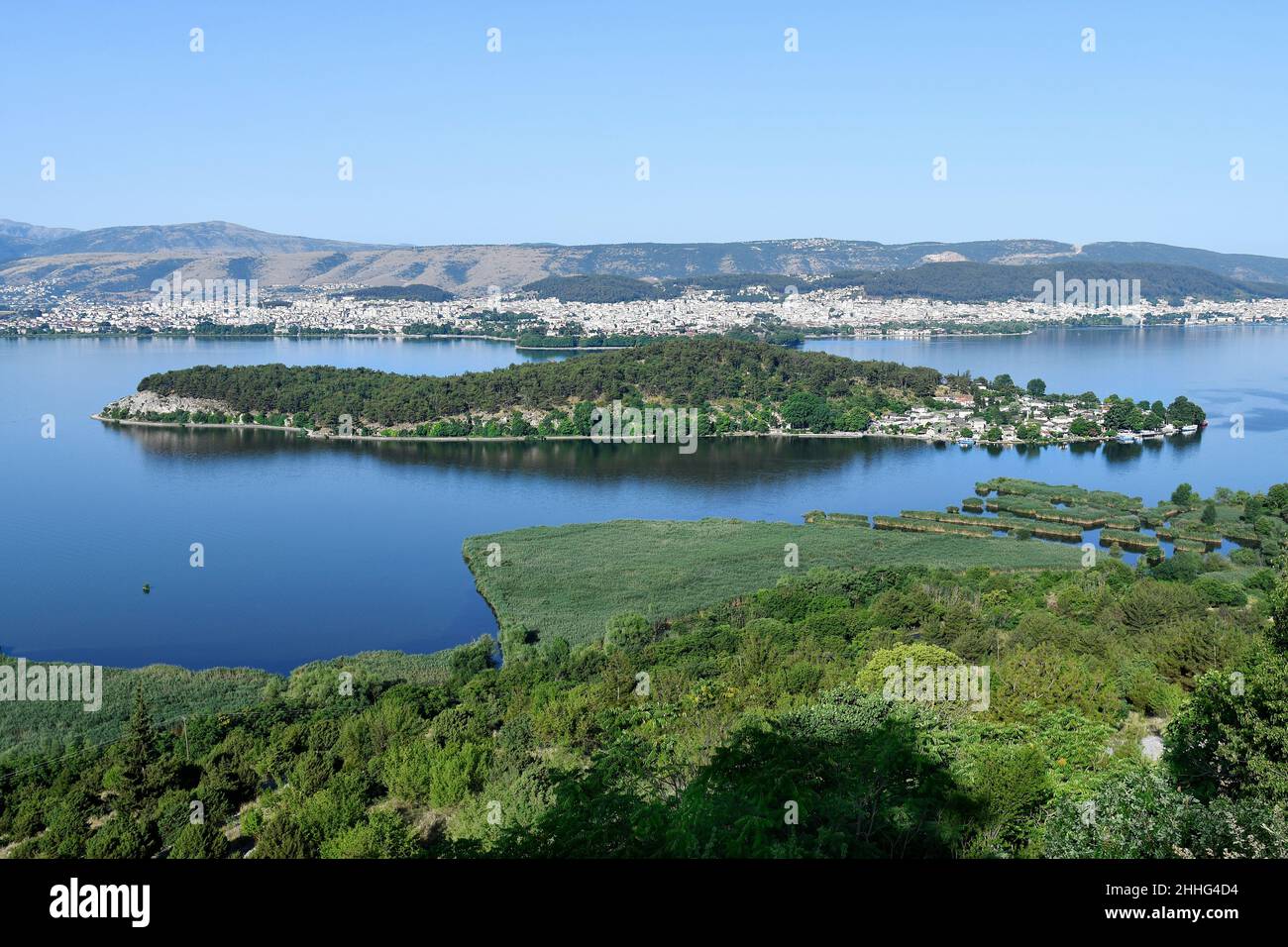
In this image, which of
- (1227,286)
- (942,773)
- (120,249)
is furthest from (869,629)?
(120,249)

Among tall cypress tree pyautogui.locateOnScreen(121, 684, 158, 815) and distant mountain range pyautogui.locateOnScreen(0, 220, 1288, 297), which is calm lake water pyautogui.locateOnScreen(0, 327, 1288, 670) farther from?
distant mountain range pyautogui.locateOnScreen(0, 220, 1288, 297)

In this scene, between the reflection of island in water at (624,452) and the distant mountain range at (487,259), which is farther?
the distant mountain range at (487,259)

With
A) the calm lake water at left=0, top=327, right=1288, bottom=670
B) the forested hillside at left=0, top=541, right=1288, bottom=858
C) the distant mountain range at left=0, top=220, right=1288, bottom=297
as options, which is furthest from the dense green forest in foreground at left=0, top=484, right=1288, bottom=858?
the distant mountain range at left=0, top=220, right=1288, bottom=297

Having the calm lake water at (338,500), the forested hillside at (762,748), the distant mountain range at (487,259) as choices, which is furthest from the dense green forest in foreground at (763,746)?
the distant mountain range at (487,259)

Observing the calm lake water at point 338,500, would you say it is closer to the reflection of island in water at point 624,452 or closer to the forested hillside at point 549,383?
the reflection of island in water at point 624,452
